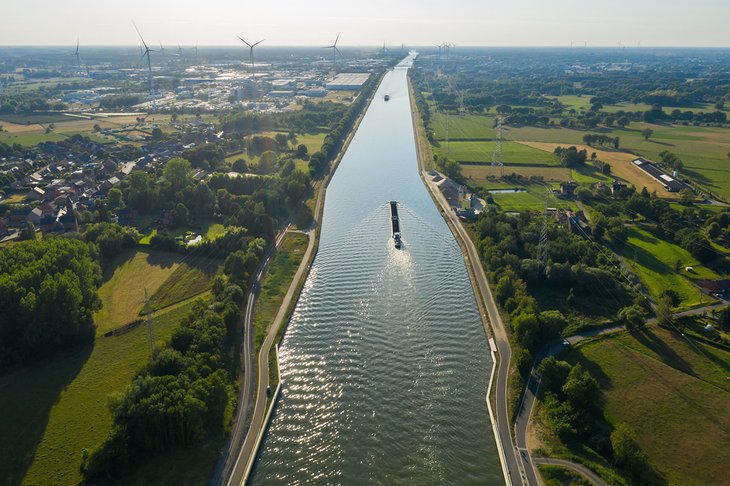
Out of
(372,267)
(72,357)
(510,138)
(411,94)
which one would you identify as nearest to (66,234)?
(72,357)

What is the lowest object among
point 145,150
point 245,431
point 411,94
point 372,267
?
point 245,431

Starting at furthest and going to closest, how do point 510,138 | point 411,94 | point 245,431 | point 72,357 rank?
point 411,94 → point 510,138 → point 72,357 → point 245,431

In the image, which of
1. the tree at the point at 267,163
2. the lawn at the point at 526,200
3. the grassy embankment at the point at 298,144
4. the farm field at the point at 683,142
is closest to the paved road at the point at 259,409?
the lawn at the point at 526,200

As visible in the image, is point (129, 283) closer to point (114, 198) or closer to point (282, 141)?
point (114, 198)

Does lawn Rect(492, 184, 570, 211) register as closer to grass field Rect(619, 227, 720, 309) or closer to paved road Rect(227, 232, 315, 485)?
grass field Rect(619, 227, 720, 309)

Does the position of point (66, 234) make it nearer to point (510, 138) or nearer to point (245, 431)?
point (245, 431)

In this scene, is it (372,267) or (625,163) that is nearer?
(372,267)
